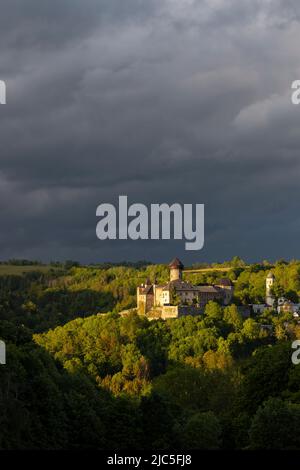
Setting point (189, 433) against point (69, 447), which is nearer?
point (69, 447)

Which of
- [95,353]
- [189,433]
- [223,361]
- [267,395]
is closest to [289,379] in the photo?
[267,395]

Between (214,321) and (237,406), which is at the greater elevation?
(214,321)

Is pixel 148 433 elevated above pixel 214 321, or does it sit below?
below

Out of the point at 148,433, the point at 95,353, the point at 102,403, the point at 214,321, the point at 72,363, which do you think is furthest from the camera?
the point at 214,321

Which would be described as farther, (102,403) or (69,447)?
(102,403)

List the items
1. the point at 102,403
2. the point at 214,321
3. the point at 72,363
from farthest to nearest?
the point at 214,321 → the point at 72,363 → the point at 102,403

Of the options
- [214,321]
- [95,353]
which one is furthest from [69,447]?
[214,321]
